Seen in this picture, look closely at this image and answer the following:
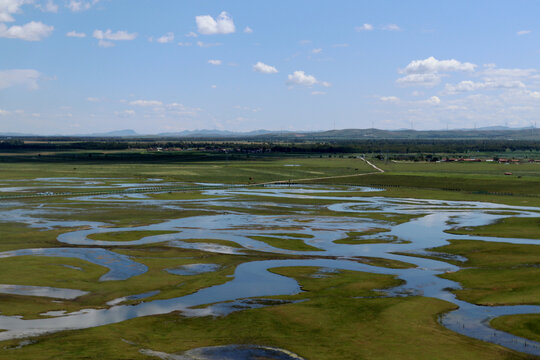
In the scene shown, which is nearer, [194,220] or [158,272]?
[158,272]

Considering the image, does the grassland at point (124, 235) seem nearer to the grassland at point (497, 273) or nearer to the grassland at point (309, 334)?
the grassland at point (309, 334)

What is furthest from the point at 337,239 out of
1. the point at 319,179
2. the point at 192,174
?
the point at 192,174

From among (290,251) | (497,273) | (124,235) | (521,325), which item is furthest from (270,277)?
(124,235)

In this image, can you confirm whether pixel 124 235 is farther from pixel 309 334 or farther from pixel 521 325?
pixel 521 325

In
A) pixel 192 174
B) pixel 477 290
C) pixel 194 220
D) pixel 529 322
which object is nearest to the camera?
pixel 529 322

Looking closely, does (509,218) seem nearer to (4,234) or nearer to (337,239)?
(337,239)

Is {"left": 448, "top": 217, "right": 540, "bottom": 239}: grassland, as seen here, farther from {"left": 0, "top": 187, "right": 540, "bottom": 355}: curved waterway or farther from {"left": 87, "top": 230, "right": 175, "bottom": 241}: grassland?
{"left": 87, "top": 230, "right": 175, "bottom": 241}: grassland
